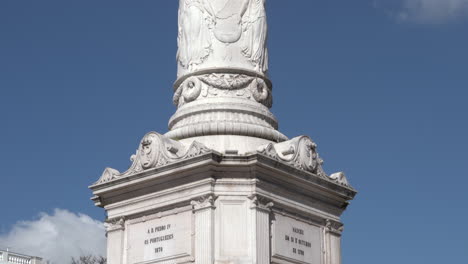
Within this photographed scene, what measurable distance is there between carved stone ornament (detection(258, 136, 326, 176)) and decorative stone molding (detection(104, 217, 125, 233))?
13.7 ft

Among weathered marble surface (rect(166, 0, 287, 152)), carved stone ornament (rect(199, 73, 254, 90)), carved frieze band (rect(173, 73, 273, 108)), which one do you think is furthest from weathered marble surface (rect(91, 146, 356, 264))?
carved stone ornament (rect(199, 73, 254, 90))

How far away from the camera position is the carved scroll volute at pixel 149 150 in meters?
26.8

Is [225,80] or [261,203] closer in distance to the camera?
[261,203]

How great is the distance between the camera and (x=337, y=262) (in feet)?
91.0

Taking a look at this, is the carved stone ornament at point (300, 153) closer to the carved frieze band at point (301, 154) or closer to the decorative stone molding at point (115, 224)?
the carved frieze band at point (301, 154)

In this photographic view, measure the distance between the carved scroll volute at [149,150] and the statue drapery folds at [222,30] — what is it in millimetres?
2623

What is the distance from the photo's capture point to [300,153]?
89.1 ft

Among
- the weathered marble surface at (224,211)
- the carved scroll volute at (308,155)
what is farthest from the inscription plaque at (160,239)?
the carved scroll volute at (308,155)

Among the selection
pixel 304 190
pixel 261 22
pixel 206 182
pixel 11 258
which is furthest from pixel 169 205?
pixel 11 258

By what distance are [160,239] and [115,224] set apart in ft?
5.36

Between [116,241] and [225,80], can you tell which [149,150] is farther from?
[225,80]

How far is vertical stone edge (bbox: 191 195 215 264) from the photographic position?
25219 millimetres

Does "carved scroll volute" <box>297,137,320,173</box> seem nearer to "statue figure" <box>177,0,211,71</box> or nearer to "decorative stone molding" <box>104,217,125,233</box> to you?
"statue figure" <box>177,0,211,71</box>

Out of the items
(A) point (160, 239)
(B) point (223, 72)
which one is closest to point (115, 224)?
(A) point (160, 239)
